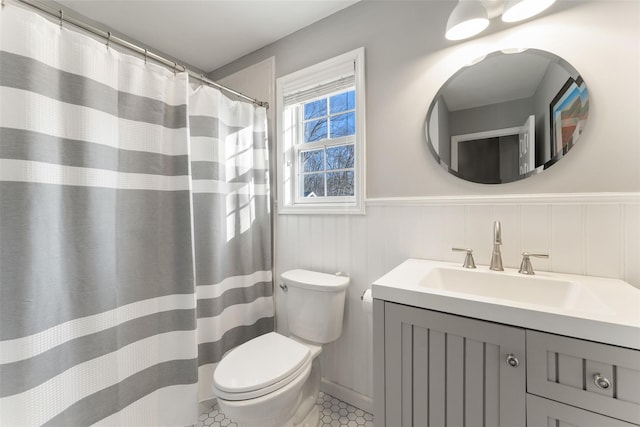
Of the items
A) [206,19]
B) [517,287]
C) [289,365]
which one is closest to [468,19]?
[517,287]

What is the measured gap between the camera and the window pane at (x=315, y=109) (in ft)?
5.70

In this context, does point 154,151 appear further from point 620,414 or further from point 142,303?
point 620,414

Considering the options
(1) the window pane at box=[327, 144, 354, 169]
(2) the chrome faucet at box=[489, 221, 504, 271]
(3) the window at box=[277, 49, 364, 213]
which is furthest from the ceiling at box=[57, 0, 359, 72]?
(2) the chrome faucet at box=[489, 221, 504, 271]

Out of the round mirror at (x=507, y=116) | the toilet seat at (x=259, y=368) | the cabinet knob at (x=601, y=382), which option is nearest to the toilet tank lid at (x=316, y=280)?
the toilet seat at (x=259, y=368)

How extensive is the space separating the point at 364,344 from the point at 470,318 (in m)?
0.88

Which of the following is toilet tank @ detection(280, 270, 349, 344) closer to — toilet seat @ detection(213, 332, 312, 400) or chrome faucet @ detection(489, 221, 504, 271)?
toilet seat @ detection(213, 332, 312, 400)

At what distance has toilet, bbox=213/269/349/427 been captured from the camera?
1.05 meters

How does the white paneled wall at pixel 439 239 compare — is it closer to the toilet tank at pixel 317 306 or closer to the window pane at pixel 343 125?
the toilet tank at pixel 317 306

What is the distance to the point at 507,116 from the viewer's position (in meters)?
1.14

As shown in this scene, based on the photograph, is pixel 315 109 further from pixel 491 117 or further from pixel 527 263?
pixel 527 263

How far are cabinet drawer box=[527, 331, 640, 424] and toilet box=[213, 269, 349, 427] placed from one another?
868 millimetres

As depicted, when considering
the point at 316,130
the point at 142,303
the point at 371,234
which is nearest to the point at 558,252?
the point at 371,234

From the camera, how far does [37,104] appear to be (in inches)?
36.3

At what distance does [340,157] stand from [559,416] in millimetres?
1429
